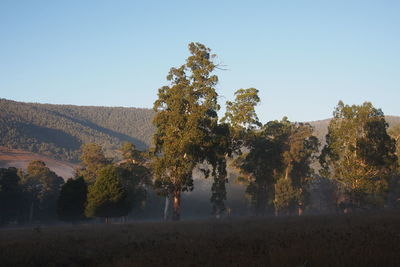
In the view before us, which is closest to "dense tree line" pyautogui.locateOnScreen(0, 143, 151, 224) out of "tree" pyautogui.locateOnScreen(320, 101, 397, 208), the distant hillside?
"tree" pyautogui.locateOnScreen(320, 101, 397, 208)

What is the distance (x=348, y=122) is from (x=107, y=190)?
30.3 meters

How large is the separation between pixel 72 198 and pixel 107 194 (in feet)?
26.7

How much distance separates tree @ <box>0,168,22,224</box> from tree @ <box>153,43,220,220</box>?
1376 inches

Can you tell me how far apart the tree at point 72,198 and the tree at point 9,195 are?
12.8 metres

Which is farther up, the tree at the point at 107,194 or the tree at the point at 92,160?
the tree at the point at 92,160

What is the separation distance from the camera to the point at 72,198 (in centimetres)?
5797

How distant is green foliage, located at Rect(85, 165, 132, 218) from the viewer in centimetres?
5244

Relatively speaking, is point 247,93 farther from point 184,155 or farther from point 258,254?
point 258,254

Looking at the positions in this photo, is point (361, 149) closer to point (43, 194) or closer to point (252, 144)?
point (252, 144)


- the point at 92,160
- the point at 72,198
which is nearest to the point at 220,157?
the point at 72,198

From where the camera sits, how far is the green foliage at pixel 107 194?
52.4 m

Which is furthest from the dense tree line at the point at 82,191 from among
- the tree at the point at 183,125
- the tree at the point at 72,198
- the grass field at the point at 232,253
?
the grass field at the point at 232,253

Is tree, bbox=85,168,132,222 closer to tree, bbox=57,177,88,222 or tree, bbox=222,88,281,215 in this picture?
tree, bbox=57,177,88,222

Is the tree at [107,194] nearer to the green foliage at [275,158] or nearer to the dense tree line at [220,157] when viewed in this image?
the dense tree line at [220,157]
